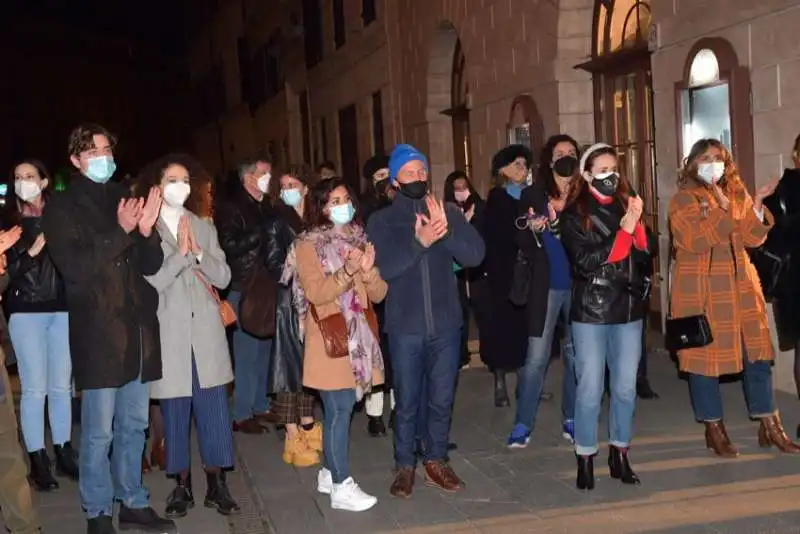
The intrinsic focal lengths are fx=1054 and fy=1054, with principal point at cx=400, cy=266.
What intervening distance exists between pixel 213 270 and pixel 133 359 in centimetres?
73

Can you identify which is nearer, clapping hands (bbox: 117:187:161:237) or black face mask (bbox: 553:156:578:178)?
clapping hands (bbox: 117:187:161:237)

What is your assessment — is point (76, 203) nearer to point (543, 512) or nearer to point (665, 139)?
point (543, 512)

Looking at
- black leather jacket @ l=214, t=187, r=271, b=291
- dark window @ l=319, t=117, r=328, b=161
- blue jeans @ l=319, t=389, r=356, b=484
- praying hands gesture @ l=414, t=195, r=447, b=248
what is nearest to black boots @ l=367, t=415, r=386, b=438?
black leather jacket @ l=214, t=187, r=271, b=291

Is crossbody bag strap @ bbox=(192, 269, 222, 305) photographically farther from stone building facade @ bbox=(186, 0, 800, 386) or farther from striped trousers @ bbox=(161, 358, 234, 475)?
stone building facade @ bbox=(186, 0, 800, 386)

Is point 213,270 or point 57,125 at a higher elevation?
point 57,125

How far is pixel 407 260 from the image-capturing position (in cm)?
588

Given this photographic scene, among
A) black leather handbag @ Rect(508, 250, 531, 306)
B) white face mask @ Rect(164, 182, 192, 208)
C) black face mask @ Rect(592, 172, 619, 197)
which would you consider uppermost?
white face mask @ Rect(164, 182, 192, 208)

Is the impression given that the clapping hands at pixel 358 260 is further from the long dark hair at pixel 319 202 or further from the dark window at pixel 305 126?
the dark window at pixel 305 126

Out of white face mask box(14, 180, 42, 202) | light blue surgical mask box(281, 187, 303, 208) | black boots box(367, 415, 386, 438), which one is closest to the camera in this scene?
white face mask box(14, 180, 42, 202)

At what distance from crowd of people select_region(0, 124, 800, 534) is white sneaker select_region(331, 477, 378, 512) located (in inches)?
0.5

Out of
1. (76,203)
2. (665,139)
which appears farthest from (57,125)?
(76,203)

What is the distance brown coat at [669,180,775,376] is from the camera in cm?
634

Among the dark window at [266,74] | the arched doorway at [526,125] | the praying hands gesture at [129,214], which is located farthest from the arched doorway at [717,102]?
the dark window at [266,74]

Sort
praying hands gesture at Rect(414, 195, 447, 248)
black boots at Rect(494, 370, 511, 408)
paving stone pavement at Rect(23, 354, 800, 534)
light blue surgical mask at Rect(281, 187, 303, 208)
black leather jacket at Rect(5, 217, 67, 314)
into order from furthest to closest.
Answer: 1. black boots at Rect(494, 370, 511, 408)
2. light blue surgical mask at Rect(281, 187, 303, 208)
3. black leather jacket at Rect(5, 217, 67, 314)
4. praying hands gesture at Rect(414, 195, 447, 248)
5. paving stone pavement at Rect(23, 354, 800, 534)
